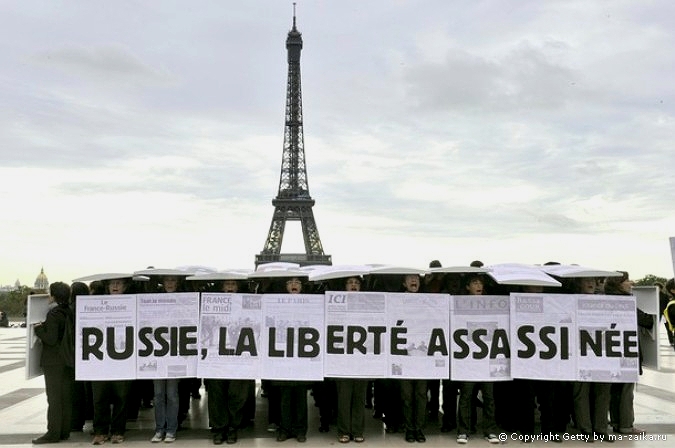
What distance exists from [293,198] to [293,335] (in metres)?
61.0

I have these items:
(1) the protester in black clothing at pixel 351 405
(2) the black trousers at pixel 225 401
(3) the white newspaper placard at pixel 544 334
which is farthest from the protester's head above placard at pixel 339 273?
(3) the white newspaper placard at pixel 544 334

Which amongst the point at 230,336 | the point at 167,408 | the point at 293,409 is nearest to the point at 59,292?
the point at 167,408

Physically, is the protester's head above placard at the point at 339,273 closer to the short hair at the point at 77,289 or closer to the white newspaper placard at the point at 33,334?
the short hair at the point at 77,289

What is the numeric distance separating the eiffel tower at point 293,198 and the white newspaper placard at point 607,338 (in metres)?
55.1

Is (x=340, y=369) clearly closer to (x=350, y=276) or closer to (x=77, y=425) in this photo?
(x=350, y=276)

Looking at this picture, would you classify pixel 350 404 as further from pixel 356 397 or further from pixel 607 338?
pixel 607 338

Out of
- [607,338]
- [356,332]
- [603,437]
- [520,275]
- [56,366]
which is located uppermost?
[520,275]

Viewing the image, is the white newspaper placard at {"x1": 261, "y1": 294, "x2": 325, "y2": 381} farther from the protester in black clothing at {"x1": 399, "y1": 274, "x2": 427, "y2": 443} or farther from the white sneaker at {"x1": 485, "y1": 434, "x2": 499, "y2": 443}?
the white sneaker at {"x1": 485, "y1": 434, "x2": 499, "y2": 443}

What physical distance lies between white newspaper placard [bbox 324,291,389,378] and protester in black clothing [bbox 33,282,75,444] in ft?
10.2

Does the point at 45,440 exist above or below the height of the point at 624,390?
below

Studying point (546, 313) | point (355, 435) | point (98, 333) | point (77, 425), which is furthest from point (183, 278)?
point (546, 313)

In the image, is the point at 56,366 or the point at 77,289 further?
the point at 77,289

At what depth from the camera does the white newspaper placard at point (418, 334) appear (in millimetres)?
7391

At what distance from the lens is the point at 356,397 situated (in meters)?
7.51
